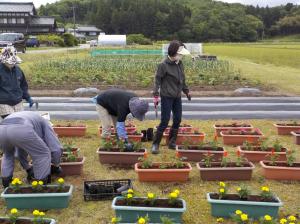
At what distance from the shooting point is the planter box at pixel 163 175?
4.30 m

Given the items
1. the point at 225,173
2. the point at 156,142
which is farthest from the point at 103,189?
the point at 156,142

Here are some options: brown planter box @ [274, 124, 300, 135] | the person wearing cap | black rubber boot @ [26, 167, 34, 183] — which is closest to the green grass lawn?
black rubber boot @ [26, 167, 34, 183]

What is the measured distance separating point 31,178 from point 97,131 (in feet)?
8.60

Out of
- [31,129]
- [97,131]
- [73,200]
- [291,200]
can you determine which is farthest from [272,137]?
[31,129]

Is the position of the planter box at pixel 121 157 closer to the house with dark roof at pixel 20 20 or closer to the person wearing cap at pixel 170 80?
the person wearing cap at pixel 170 80

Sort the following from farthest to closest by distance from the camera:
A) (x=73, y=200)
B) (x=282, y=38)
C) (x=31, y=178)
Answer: (x=282, y=38) < (x=31, y=178) < (x=73, y=200)

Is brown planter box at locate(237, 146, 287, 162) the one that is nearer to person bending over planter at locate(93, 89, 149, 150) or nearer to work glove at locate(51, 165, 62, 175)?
person bending over planter at locate(93, 89, 149, 150)

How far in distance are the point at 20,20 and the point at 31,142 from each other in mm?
52094

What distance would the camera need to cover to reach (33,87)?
11.0 m

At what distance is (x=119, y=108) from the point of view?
4.81 meters

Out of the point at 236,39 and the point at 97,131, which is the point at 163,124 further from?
the point at 236,39

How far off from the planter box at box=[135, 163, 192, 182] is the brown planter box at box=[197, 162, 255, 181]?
20 cm

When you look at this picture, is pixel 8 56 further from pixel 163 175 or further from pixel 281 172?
pixel 281 172

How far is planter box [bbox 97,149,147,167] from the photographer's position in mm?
4867
